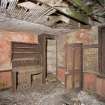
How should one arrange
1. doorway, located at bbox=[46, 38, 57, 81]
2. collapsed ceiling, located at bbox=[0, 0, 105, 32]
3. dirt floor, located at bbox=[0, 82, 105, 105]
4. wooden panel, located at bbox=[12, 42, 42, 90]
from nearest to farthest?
collapsed ceiling, located at bbox=[0, 0, 105, 32], dirt floor, located at bbox=[0, 82, 105, 105], wooden panel, located at bbox=[12, 42, 42, 90], doorway, located at bbox=[46, 38, 57, 81]

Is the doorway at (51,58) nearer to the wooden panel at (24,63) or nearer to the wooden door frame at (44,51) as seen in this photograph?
the wooden door frame at (44,51)

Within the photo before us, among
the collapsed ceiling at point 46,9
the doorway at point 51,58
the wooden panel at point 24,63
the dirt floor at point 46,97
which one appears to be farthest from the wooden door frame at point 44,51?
the collapsed ceiling at point 46,9

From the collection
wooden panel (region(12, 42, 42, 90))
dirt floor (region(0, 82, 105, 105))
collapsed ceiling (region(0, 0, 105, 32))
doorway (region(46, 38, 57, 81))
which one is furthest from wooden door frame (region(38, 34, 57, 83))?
collapsed ceiling (region(0, 0, 105, 32))

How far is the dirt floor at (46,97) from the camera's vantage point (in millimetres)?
3836

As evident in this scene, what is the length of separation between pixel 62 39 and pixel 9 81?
2502mm

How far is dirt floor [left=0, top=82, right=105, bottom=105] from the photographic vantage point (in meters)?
3.84

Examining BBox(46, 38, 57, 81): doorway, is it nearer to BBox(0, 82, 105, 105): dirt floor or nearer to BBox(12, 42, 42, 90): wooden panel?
BBox(12, 42, 42, 90): wooden panel

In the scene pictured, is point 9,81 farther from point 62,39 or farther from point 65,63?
point 62,39

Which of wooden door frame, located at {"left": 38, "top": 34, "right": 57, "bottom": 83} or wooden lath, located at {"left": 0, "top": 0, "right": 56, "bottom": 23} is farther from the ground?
wooden lath, located at {"left": 0, "top": 0, "right": 56, "bottom": 23}

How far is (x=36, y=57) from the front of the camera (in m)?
5.68

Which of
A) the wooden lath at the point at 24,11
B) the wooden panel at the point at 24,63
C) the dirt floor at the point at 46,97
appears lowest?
the dirt floor at the point at 46,97

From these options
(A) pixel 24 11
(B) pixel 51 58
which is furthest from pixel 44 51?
(A) pixel 24 11

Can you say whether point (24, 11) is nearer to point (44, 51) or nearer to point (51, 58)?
point (44, 51)

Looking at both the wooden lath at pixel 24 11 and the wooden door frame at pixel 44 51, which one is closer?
the wooden lath at pixel 24 11
